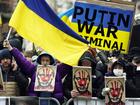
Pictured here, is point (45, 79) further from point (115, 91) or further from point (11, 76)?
point (115, 91)

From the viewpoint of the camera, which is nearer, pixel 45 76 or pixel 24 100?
pixel 24 100

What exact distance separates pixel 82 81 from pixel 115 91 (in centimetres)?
55

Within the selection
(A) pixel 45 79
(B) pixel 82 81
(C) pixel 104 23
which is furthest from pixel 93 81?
(C) pixel 104 23

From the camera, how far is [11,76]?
45.4 ft

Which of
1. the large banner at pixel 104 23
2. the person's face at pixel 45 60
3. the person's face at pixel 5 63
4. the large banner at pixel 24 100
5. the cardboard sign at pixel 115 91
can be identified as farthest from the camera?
the large banner at pixel 104 23

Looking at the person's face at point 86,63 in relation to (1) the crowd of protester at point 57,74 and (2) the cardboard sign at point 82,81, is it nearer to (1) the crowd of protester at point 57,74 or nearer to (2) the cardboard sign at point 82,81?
(1) the crowd of protester at point 57,74

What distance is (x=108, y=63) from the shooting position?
14633 mm

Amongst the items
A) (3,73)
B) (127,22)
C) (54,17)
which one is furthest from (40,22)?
(127,22)

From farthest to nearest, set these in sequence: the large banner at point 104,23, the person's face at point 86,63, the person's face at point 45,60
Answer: the large banner at point 104,23 < the person's face at point 86,63 < the person's face at point 45,60

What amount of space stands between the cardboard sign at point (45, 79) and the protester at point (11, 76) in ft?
0.78

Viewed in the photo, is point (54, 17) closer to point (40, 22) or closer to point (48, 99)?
point (40, 22)

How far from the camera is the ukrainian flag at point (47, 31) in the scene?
45.8 feet

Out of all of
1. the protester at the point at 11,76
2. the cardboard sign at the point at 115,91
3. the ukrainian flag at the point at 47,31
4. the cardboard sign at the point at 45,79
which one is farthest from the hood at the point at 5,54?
the cardboard sign at the point at 115,91

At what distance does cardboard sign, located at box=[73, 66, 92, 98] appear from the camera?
1366 cm
